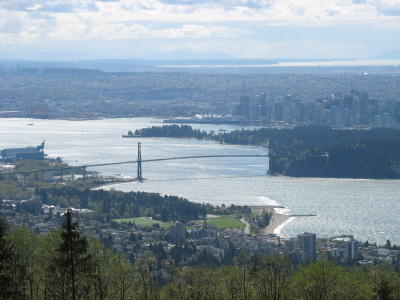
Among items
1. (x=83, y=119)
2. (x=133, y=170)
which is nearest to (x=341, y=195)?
(x=133, y=170)

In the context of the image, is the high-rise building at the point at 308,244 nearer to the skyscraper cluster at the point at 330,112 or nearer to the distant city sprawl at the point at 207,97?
the skyscraper cluster at the point at 330,112

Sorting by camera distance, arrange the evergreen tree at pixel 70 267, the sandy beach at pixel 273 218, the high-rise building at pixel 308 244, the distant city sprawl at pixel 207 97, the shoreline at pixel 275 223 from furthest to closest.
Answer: the distant city sprawl at pixel 207 97
the sandy beach at pixel 273 218
the shoreline at pixel 275 223
the high-rise building at pixel 308 244
the evergreen tree at pixel 70 267

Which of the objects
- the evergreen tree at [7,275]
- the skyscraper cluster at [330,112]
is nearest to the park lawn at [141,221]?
the evergreen tree at [7,275]

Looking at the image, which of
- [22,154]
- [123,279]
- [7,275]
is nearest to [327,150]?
[22,154]

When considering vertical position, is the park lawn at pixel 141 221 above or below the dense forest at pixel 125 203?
below

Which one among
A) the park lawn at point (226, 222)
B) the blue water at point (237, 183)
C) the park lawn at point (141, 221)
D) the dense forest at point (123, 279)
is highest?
the dense forest at point (123, 279)

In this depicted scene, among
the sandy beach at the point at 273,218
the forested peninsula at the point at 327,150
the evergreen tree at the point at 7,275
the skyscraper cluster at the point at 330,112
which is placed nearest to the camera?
the evergreen tree at the point at 7,275

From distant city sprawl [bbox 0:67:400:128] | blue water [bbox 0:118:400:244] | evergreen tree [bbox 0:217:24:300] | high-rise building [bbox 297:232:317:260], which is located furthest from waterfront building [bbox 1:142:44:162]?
evergreen tree [bbox 0:217:24:300]

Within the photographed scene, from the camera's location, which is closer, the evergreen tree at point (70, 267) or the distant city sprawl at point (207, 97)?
the evergreen tree at point (70, 267)
